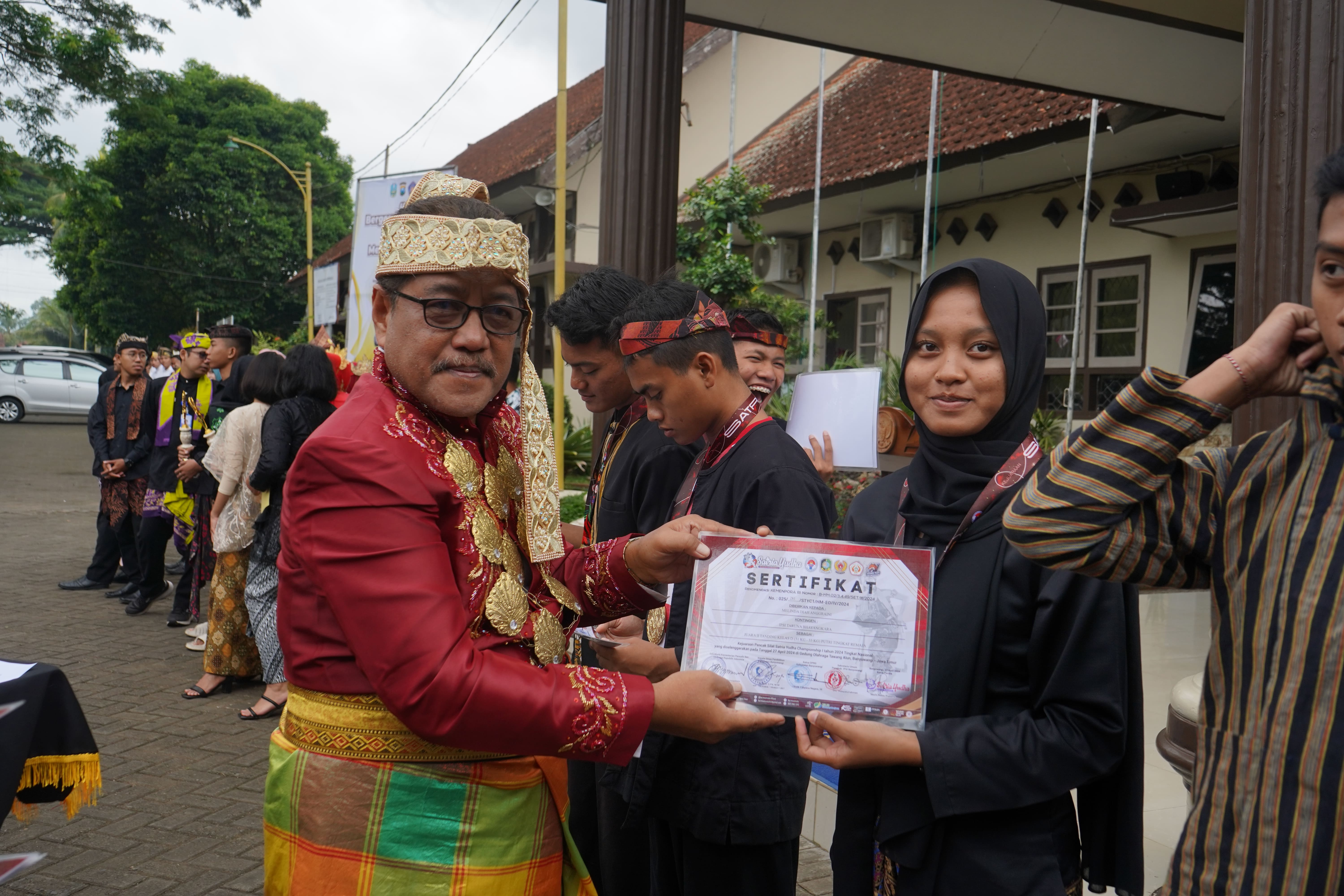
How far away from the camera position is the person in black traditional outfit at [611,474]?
3.29 m

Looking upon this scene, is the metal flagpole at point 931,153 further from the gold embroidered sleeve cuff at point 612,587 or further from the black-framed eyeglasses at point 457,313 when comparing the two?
the black-framed eyeglasses at point 457,313

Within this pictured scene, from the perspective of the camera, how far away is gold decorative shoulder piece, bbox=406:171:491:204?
212 cm

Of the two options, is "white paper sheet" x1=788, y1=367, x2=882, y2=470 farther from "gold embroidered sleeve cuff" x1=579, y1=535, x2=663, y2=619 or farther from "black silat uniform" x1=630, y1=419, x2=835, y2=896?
"gold embroidered sleeve cuff" x1=579, y1=535, x2=663, y2=619

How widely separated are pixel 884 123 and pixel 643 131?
317 inches

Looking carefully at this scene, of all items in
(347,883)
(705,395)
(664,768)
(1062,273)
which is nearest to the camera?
(347,883)

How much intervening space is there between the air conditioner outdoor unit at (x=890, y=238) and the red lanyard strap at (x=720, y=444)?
10214 mm

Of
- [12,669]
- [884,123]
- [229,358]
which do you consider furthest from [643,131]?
[884,123]

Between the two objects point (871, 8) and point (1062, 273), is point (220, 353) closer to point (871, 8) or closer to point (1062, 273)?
point (871, 8)

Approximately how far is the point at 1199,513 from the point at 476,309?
133 centimetres

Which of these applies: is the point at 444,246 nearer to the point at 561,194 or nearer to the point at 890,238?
the point at 561,194

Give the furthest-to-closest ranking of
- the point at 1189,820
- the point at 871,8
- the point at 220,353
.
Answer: the point at 220,353 < the point at 871,8 < the point at 1189,820

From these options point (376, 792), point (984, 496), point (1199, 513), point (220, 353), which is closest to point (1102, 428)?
point (1199, 513)

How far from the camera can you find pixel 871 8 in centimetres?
679

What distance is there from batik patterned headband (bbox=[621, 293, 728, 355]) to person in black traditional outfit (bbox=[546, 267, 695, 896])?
1.28 ft
